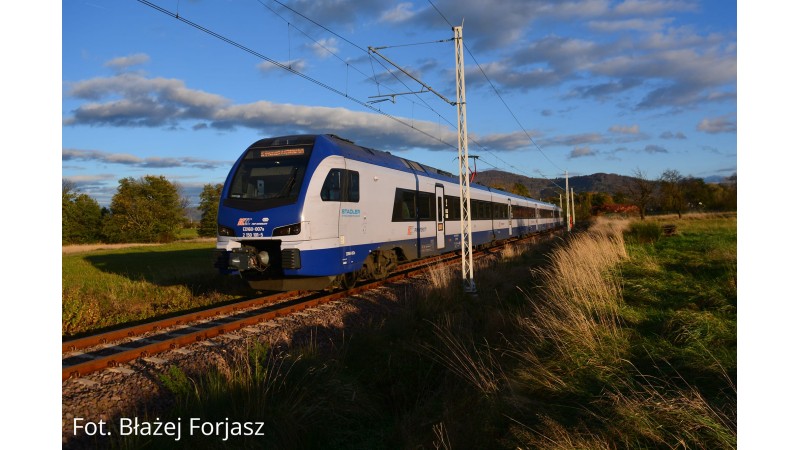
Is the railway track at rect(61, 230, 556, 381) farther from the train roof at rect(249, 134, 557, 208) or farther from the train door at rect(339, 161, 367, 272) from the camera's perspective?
the train roof at rect(249, 134, 557, 208)

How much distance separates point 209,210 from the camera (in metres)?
67.6

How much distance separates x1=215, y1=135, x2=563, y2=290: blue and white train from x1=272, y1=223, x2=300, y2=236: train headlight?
0.8 inches

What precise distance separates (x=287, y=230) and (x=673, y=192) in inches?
2025

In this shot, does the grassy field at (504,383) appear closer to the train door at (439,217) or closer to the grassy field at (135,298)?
the grassy field at (135,298)

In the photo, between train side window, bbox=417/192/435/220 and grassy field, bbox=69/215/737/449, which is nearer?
grassy field, bbox=69/215/737/449

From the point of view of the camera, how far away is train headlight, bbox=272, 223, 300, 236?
938 centimetres

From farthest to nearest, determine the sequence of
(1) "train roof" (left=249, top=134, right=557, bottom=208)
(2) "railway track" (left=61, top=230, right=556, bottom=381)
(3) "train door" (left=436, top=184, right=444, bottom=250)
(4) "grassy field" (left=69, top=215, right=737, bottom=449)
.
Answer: (3) "train door" (left=436, top=184, right=444, bottom=250), (1) "train roof" (left=249, top=134, right=557, bottom=208), (2) "railway track" (left=61, top=230, right=556, bottom=381), (4) "grassy field" (left=69, top=215, right=737, bottom=449)

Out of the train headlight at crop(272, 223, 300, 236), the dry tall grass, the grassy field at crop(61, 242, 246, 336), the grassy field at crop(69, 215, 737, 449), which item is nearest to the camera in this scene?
the grassy field at crop(69, 215, 737, 449)

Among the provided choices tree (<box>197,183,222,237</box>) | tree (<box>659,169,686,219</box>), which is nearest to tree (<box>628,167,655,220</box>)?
tree (<box>659,169,686,219</box>)

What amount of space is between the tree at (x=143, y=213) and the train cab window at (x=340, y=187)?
5363cm

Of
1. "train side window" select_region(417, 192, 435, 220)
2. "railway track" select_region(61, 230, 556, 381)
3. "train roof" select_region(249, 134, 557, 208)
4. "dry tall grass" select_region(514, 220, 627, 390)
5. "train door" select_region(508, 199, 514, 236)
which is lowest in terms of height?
"railway track" select_region(61, 230, 556, 381)

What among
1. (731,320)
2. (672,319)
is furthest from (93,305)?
(731,320)

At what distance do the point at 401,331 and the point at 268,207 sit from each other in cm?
389

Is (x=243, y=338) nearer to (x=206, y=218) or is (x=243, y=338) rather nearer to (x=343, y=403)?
(x=343, y=403)
